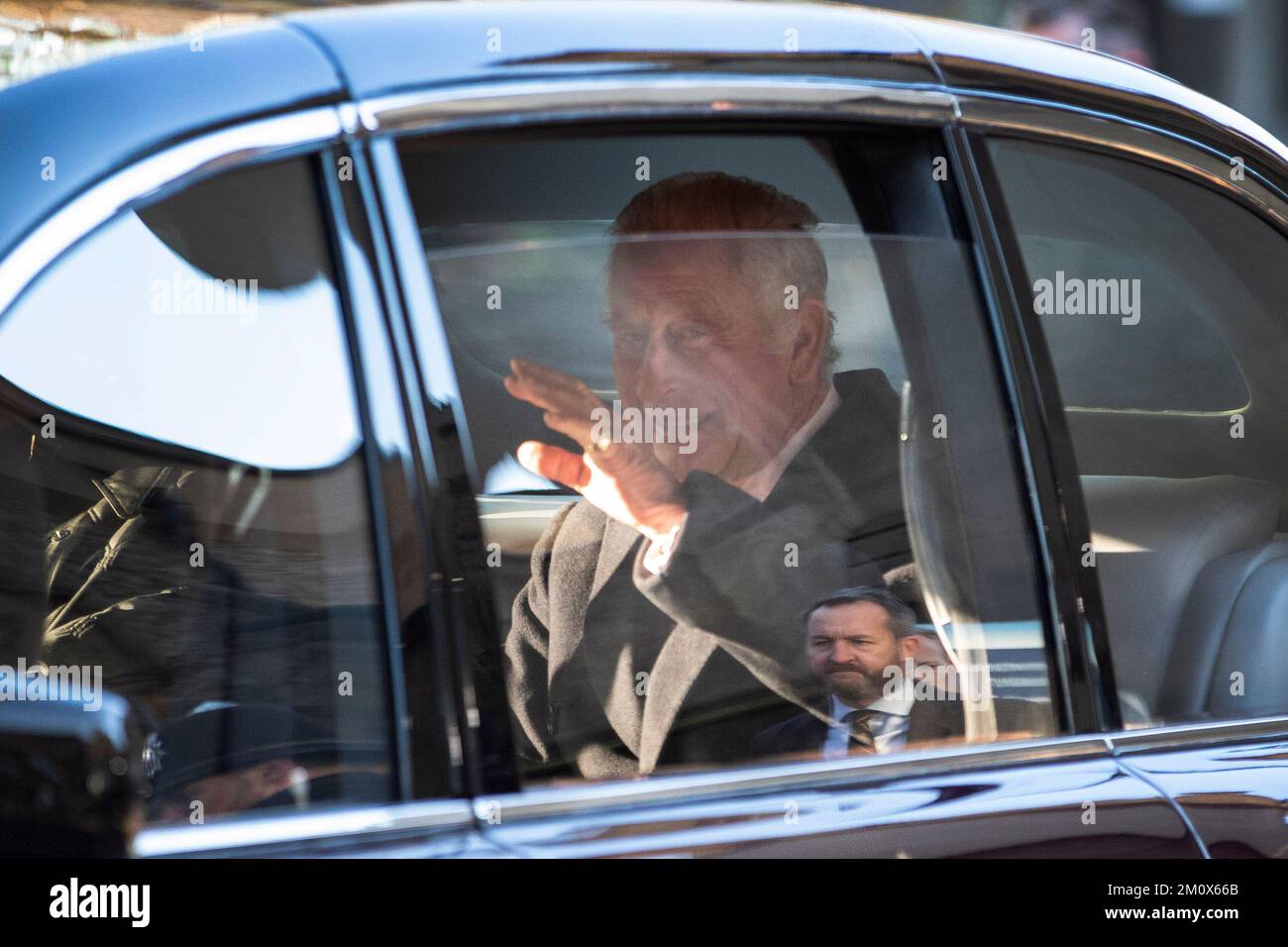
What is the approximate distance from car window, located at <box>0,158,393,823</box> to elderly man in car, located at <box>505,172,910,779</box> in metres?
0.21

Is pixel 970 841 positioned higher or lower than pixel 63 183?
lower

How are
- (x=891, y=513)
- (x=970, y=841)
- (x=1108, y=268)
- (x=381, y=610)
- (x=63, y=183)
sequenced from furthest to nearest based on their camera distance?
(x=1108, y=268) < (x=891, y=513) < (x=970, y=841) < (x=381, y=610) < (x=63, y=183)

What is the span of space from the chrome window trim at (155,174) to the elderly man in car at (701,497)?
51cm

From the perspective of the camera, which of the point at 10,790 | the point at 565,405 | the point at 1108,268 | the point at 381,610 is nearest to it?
the point at 10,790

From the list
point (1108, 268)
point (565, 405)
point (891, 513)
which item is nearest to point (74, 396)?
point (565, 405)

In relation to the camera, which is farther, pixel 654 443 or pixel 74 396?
pixel 654 443

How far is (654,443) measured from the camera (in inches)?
66.0

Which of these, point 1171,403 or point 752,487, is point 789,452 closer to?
point 752,487

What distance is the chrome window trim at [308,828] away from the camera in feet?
3.81

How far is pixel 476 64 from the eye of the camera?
4.45 feet

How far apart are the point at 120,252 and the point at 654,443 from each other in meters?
0.67

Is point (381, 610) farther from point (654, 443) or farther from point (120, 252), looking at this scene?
point (654, 443)

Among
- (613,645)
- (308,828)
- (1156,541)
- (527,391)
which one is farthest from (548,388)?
(1156,541)

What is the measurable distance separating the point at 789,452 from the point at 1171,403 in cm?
81
